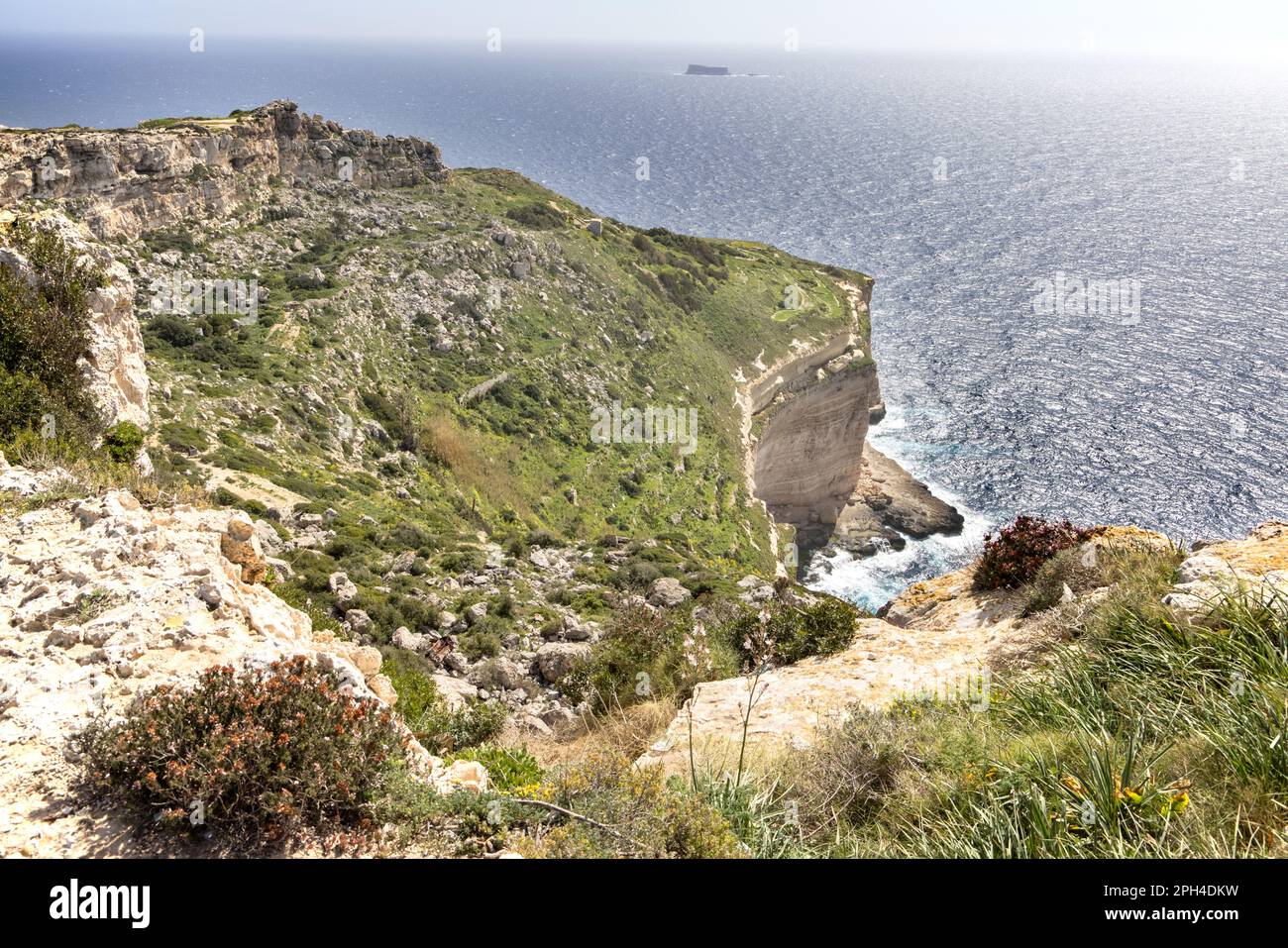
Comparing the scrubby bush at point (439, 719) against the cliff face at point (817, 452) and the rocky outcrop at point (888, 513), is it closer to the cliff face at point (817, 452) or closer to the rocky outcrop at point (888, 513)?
the cliff face at point (817, 452)

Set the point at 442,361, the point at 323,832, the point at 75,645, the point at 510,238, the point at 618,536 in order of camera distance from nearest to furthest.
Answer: the point at 323,832
the point at 75,645
the point at 618,536
the point at 442,361
the point at 510,238

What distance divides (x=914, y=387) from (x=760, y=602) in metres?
58.2

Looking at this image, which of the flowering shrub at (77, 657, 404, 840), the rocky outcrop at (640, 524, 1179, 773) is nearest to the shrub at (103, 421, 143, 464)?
the flowering shrub at (77, 657, 404, 840)

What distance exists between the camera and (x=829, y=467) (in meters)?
60.9

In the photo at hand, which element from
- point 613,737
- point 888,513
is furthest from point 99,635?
point 888,513

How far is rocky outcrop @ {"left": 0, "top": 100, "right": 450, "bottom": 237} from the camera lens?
34062 mm

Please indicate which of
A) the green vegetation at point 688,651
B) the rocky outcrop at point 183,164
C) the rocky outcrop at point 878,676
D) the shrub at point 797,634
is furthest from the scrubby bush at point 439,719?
the rocky outcrop at point 183,164

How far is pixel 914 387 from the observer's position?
244 ft

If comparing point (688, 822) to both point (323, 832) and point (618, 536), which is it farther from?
point (618, 536)

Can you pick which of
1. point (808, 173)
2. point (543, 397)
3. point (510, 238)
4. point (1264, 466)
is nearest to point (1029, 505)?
point (1264, 466)

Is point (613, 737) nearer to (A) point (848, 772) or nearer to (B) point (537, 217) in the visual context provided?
(A) point (848, 772)

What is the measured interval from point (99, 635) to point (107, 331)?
45.9 feet

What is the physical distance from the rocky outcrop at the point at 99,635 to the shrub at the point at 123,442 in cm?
523

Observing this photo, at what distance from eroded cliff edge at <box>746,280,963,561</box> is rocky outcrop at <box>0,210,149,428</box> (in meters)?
43.0
